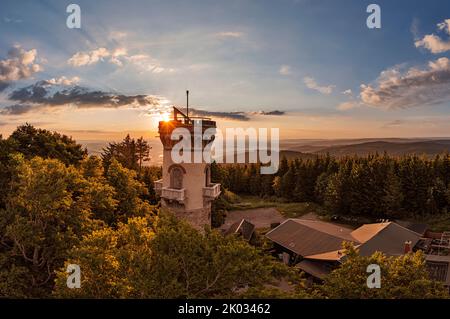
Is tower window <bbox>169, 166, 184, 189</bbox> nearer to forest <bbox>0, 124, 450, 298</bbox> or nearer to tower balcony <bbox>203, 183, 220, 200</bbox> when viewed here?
tower balcony <bbox>203, 183, 220, 200</bbox>

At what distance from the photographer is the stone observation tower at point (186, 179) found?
A: 909 inches

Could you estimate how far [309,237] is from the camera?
3644 cm

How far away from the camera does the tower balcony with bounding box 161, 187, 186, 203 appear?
76.0 ft

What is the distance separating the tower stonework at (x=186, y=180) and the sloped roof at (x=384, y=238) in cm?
1682

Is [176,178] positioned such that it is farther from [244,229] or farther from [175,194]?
[244,229]

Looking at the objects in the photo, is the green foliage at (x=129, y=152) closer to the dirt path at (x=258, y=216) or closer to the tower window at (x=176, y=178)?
the dirt path at (x=258, y=216)

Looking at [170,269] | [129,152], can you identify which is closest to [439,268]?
[170,269]

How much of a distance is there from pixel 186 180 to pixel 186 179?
0.07m

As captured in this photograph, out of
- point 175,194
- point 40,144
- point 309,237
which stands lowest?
point 309,237

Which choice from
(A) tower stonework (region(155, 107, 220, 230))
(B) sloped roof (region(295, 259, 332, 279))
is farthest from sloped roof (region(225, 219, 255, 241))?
(A) tower stonework (region(155, 107, 220, 230))

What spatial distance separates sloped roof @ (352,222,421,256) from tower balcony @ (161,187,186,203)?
18.4 m
